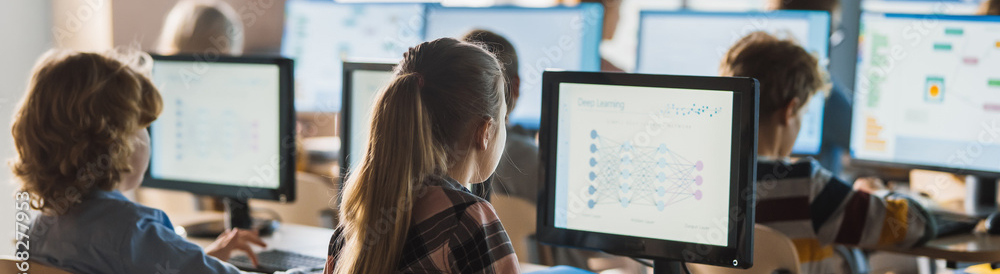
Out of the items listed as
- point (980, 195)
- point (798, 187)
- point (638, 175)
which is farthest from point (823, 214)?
point (980, 195)

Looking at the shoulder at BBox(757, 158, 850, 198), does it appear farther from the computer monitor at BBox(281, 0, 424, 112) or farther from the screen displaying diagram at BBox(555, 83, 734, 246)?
the computer monitor at BBox(281, 0, 424, 112)

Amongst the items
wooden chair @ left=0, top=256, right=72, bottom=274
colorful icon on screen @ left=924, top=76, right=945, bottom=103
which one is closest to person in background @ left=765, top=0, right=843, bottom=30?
colorful icon on screen @ left=924, top=76, right=945, bottom=103

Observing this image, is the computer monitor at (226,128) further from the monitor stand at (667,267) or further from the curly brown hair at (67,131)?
the monitor stand at (667,267)

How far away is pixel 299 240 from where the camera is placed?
6.36 ft

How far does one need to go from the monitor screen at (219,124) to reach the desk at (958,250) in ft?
4.25

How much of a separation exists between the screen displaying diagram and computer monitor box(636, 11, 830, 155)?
102cm

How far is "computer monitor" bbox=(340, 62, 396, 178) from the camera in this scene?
184cm

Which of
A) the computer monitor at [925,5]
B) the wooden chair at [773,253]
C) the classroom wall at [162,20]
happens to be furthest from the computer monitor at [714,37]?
the classroom wall at [162,20]

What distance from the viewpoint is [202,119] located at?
1931 millimetres

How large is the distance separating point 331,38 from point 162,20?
91 centimetres

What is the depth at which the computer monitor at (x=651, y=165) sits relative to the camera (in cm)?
125

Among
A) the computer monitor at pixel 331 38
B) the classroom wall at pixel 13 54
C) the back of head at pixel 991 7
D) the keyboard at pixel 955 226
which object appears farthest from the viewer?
the computer monitor at pixel 331 38

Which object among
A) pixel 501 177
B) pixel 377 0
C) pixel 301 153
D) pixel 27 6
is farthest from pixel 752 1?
pixel 27 6

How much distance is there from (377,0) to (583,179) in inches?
86.6
